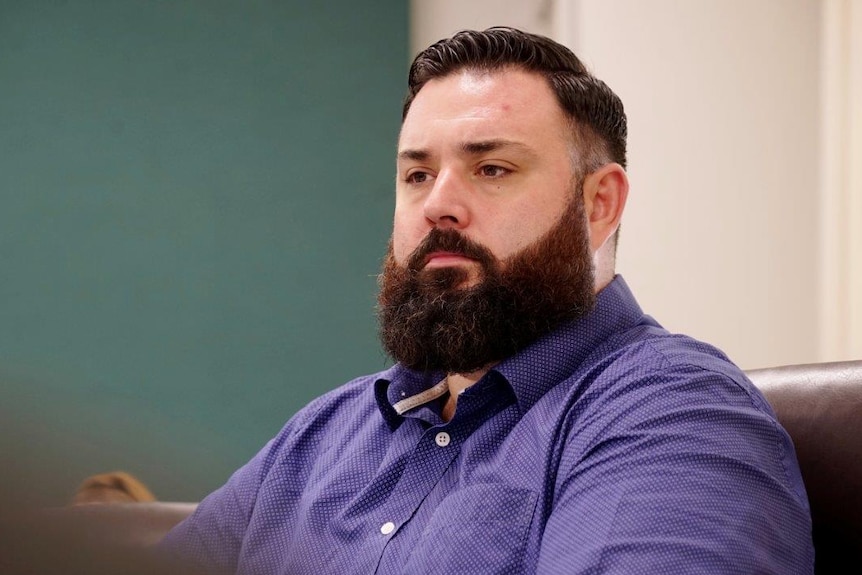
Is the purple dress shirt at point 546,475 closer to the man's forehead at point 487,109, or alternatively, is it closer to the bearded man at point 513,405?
the bearded man at point 513,405

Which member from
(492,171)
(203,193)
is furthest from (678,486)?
(203,193)

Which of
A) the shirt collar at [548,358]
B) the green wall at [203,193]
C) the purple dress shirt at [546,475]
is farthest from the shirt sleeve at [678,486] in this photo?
the green wall at [203,193]

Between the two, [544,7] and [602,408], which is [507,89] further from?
[544,7]

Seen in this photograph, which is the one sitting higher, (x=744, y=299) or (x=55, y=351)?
(x=744, y=299)

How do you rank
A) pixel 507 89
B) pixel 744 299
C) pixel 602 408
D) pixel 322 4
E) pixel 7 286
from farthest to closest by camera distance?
pixel 322 4
pixel 7 286
pixel 744 299
pixel 507 89
pixel 602 408

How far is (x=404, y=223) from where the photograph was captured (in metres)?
1.37

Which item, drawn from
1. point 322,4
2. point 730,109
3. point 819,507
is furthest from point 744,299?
point 322,4

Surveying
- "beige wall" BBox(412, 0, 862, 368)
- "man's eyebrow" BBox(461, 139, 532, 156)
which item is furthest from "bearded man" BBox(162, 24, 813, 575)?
"beige wall" BBox(412, 0, 862, 368)

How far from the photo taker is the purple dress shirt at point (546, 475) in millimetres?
869

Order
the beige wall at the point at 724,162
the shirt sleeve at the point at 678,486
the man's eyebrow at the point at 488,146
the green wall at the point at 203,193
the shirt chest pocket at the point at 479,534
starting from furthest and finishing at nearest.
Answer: the green wall at the point at 203,193
the beige wall at the point at 724,162
the man's eyebrow at the point at 488,146
the shirt chest pocket at the point at 479,534
the shirt sleeve at the point at 678,486

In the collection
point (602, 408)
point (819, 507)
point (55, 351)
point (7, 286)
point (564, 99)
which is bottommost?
point (55, 351)

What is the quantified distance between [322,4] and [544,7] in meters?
1.17

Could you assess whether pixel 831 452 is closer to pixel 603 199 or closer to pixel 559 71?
pixel 603 199

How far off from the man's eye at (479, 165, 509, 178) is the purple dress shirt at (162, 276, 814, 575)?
208 mm
